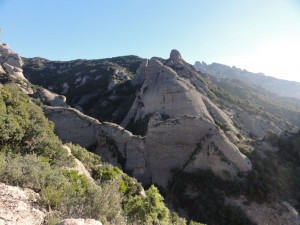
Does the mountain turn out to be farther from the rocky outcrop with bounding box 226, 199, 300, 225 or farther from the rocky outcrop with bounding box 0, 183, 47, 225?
the rocky outcrop with bounding box 0, 183, 47, 225

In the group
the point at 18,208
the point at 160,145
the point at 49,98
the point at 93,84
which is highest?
the point at 18,208

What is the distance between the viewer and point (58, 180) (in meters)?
11.2

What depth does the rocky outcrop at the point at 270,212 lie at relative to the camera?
1028 inches

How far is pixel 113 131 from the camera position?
36.3 m

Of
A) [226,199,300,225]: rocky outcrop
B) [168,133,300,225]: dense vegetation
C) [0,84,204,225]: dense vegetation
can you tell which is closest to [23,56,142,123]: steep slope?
[168,133,300,225]: dense vegetation

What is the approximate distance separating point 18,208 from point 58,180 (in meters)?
2.75

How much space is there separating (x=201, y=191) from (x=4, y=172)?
22010mm

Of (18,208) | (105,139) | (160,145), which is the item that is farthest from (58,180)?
(105,139)

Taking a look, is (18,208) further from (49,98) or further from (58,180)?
(49,98)

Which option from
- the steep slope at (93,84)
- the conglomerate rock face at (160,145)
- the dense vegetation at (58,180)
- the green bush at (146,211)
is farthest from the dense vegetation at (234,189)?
the steep slope at (93,84)

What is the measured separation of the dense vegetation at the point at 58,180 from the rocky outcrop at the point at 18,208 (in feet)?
1.05

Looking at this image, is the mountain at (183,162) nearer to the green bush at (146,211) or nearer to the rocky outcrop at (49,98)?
the green bush at (146,211)

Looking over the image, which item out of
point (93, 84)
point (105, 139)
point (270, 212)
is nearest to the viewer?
point (270, 212)

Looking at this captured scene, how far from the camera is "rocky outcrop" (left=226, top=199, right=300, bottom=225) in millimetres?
26109
